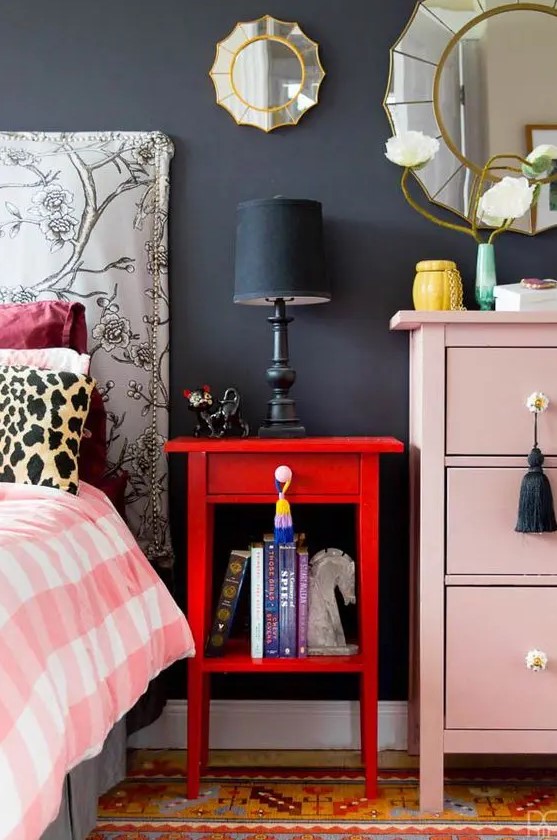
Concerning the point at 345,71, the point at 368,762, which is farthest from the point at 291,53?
the point at 368,762

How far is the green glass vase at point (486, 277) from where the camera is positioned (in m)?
2.28

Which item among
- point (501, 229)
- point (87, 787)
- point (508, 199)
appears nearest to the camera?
point (87, 787)

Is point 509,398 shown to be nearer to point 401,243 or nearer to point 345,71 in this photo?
point 401,243

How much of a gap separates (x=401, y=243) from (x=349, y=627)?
106cm

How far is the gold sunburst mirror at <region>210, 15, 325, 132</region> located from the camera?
2412mm

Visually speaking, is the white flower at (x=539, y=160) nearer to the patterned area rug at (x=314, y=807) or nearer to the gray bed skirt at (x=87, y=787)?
the patterned area rug at (x=314, y=807)

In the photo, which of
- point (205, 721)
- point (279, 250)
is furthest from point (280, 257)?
point (205, 721)

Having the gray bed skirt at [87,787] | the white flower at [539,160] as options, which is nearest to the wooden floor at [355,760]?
the gray bed skirt at [87,787]

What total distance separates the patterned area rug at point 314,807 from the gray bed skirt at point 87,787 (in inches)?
2.1

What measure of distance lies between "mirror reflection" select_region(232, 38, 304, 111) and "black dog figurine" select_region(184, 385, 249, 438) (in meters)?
0.80

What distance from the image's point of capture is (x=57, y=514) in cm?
170

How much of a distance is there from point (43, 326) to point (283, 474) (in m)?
0.69

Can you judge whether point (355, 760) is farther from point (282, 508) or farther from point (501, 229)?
point (501, 229)

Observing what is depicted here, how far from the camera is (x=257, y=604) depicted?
2.15m
